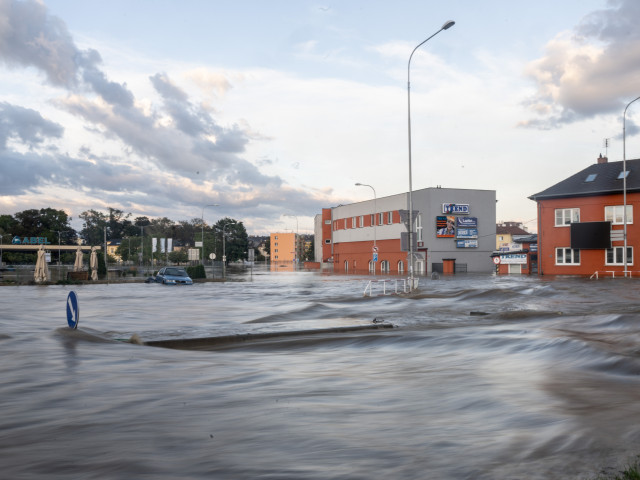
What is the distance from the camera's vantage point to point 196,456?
4.67m

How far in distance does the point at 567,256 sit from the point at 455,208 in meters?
22.1

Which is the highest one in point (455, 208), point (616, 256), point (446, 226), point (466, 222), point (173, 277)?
point (455, 208)

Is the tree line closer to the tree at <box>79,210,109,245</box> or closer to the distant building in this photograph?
the tree at <box>79,210,109,245</box>

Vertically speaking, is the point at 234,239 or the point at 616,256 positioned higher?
the point at 234,239

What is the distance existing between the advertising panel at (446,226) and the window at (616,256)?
2485cm

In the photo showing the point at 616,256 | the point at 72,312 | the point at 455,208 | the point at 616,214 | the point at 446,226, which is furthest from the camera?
the point at 455,208

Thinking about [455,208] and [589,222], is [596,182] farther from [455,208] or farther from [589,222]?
[455,208]

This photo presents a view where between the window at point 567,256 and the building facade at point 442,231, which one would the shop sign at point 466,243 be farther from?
the window at point 567,256

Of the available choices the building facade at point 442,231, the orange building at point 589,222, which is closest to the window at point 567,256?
the orange building at point 589,222

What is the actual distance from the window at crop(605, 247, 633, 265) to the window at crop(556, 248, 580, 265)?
2743 millimetres

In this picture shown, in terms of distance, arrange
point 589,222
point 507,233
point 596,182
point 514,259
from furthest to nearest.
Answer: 1. point 507,233
2. point 514,259
3. point 596,182
4. point 589,222

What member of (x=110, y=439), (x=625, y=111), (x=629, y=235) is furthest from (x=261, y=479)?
(x=629, y=235)

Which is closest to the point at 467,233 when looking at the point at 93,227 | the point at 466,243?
the point at 466,243

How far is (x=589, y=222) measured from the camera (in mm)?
54000
